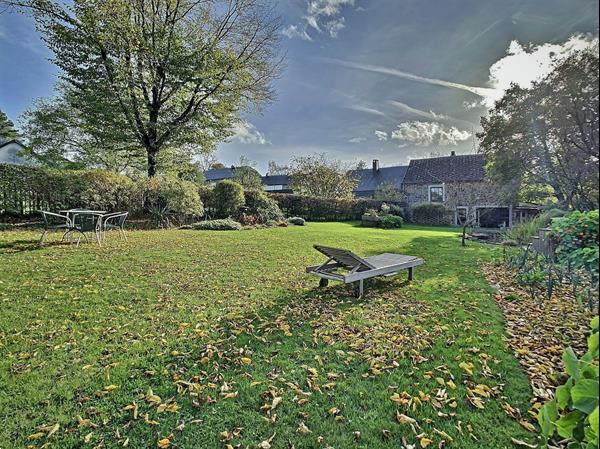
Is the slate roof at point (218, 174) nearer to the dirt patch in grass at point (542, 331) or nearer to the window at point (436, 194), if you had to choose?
the window at point (436, 194)

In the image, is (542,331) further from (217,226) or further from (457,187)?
(457,187)

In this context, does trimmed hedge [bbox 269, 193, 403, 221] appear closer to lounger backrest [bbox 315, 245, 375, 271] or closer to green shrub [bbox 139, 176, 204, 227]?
green shrub [bbox 139, 176, 204, 227]

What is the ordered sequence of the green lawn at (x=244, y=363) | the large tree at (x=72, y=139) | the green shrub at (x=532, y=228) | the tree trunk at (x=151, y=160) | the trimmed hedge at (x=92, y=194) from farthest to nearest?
the tree trunk at (x=151, y=160) < the large tree at (x=72, y=139) < the trimmed hedge at (x=92, y=194) < the green shrub at (x=532, y=228) < the green lawn at (x=244, y=363)

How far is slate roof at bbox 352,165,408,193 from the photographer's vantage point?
41.8 m

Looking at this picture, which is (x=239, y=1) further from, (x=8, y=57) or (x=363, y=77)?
(x=8, y=57)

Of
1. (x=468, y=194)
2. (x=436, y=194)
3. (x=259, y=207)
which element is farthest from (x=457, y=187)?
(x=259, y=207)

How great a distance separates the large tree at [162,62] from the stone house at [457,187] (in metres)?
19.1

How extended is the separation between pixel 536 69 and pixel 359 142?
32.9 m

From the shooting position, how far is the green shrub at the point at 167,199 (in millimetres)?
13227

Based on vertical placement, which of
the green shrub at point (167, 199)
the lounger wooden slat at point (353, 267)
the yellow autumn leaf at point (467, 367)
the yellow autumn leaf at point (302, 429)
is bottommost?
the yellow autumn leaf at point (302, 429)

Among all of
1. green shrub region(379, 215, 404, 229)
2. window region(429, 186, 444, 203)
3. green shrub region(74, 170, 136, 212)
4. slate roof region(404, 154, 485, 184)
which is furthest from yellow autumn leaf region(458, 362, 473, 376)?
window region(429, 186, 444, 203)

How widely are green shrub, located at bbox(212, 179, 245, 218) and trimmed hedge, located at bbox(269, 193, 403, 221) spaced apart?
4536mm

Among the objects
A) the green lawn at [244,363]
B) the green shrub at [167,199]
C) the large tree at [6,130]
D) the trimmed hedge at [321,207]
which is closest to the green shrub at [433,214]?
the trimmed hedge at [321,207]

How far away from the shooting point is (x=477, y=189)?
2739 cm
